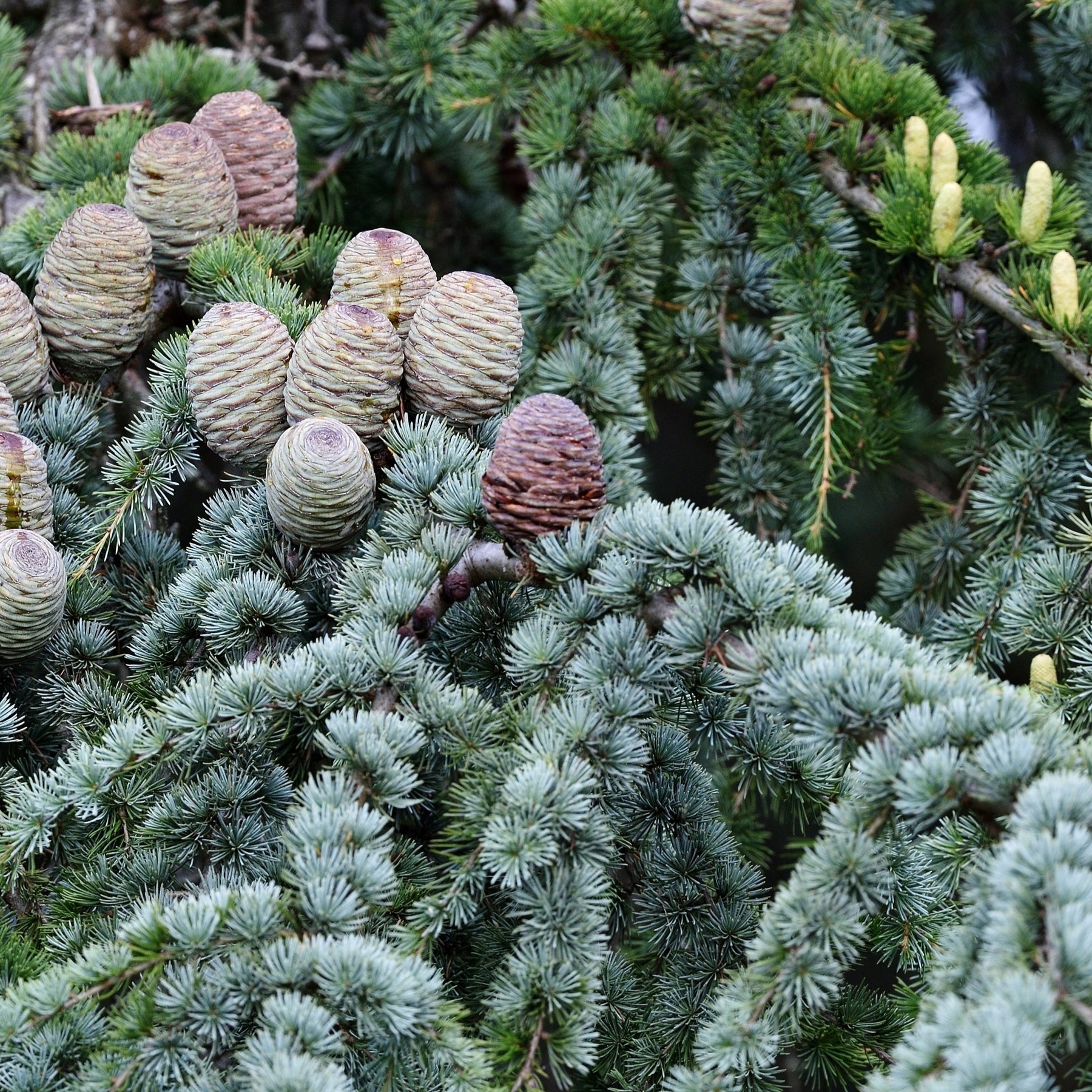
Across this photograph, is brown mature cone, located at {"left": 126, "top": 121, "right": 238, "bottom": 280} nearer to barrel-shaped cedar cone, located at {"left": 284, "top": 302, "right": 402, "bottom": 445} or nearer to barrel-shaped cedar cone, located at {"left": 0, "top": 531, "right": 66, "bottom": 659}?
barrel-shaped cedar cone, located at {"left": 284, "top": 302, "right": 402, "bottom": 445}

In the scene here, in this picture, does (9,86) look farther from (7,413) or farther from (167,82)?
(7,413)

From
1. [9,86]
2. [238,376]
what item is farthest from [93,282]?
[9,86]

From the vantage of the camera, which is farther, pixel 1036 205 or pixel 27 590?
pixel 1036 205

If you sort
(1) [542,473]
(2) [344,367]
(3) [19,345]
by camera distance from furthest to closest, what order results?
(3) [19,345], (2) [344,367], (1) [542,473]

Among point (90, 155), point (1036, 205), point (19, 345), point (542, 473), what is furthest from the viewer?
point (90, 155)

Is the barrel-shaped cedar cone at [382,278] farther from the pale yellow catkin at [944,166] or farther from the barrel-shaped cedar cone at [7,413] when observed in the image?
the pale yellow catkin at [944,166]

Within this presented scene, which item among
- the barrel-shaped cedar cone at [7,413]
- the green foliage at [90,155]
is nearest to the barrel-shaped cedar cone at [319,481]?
the barrel-shaped cedar cone at [7,413]
